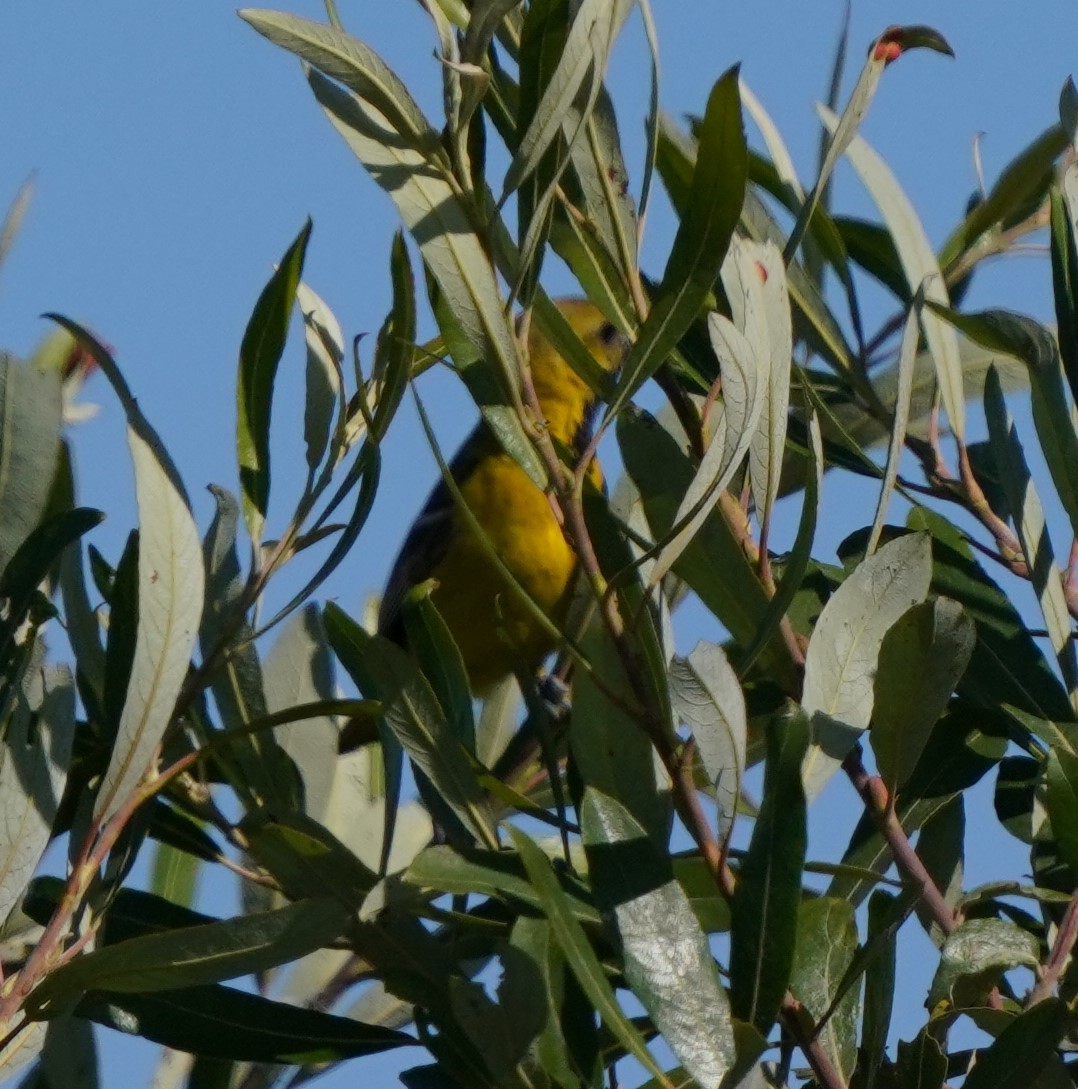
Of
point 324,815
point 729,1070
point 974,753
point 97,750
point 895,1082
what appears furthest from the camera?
point 324,815

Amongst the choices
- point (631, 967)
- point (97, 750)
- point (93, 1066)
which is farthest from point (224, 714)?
point (631, 967)

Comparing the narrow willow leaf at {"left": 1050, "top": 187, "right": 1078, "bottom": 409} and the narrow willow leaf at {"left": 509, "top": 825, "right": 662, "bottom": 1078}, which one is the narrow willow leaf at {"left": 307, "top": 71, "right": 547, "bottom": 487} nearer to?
the narrow willow leaf at {"left": 509, "top": 825, "right": 662, "bottom": 1078}

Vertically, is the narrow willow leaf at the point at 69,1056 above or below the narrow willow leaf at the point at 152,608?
below

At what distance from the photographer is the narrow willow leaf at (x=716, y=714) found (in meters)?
1.29

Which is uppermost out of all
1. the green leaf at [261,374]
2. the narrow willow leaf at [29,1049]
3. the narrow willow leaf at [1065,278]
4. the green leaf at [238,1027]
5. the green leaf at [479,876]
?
the narrow willow leaf at [1065,278]

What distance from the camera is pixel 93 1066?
1.63 m

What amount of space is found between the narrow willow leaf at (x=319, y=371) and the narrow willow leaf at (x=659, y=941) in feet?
1.69

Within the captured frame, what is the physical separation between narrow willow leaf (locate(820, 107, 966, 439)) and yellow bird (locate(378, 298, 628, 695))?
6.19 ft

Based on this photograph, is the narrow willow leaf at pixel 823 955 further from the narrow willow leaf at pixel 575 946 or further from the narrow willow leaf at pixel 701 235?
the narrow willow leaf at pixel 701 235

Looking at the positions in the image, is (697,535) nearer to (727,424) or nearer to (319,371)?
(727,424)

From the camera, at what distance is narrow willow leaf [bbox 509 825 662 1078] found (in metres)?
1.14

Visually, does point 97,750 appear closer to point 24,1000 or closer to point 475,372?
point 24,1000

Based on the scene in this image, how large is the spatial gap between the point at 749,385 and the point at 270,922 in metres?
0.52

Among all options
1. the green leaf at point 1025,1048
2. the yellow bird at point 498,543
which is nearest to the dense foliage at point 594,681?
the green leaf at point 1025,1048
